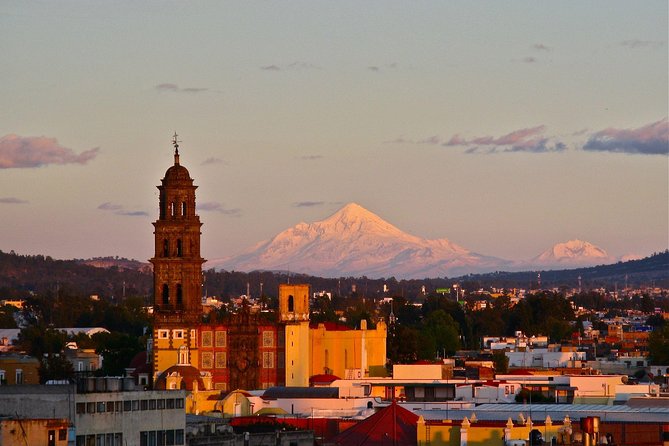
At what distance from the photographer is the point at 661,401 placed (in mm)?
103188

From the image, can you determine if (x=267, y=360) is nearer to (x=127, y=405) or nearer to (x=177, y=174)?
(x=177, y=174)

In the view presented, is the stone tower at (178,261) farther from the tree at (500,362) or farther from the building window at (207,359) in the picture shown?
the tree at (500,362)

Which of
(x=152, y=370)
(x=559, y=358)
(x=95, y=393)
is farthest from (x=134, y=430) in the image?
(x=559, y=358)

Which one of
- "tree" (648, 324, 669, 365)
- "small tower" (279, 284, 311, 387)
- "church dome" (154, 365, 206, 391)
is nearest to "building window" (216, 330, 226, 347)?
"small tower" (279, 284, 311, 387)

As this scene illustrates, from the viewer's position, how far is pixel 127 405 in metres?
70.4

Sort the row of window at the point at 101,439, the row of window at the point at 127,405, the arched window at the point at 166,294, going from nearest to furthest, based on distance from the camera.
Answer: the row of window at the point at 101,439
the row of window at the point at 127,405
the arched window at the point at 166,294

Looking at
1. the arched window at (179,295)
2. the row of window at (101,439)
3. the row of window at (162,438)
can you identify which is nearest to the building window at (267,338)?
the arched window at (179,295)

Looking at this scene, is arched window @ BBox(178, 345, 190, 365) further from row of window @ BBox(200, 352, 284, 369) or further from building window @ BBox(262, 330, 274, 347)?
building window @ BBox(262, 330, 274, 347)

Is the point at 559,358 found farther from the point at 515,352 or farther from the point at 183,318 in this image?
the point at 183,318

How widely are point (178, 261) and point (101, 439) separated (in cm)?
8051

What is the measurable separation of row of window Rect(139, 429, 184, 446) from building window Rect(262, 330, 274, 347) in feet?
251

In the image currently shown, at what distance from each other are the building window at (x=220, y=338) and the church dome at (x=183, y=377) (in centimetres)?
1294

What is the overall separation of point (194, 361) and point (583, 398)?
38.1m

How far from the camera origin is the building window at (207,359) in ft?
489
